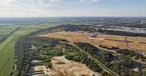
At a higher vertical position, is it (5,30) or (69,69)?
(5,30)

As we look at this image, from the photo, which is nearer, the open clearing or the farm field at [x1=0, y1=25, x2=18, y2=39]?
the open clearing

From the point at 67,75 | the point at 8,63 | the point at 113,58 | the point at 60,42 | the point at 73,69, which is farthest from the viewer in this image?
the point at 60,42

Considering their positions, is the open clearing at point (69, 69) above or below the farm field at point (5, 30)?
below

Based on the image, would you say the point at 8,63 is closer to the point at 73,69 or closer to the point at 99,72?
the point at 73,69

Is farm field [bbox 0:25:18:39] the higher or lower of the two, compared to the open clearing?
higher

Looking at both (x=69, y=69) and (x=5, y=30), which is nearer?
(x=69, y=69)

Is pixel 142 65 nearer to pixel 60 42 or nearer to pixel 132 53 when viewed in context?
pixel 132 53

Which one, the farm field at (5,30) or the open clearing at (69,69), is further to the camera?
the farm field at (5,30)

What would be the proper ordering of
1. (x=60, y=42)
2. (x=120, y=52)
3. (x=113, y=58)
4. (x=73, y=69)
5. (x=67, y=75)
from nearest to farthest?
(x=67, y=75)
(x=73, y=69)
(x=113, y=58)
(x=120, y=52)
(x=60, y=42)

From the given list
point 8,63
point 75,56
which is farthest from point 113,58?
point 8,63

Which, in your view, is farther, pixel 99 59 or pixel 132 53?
pixel 132 53
